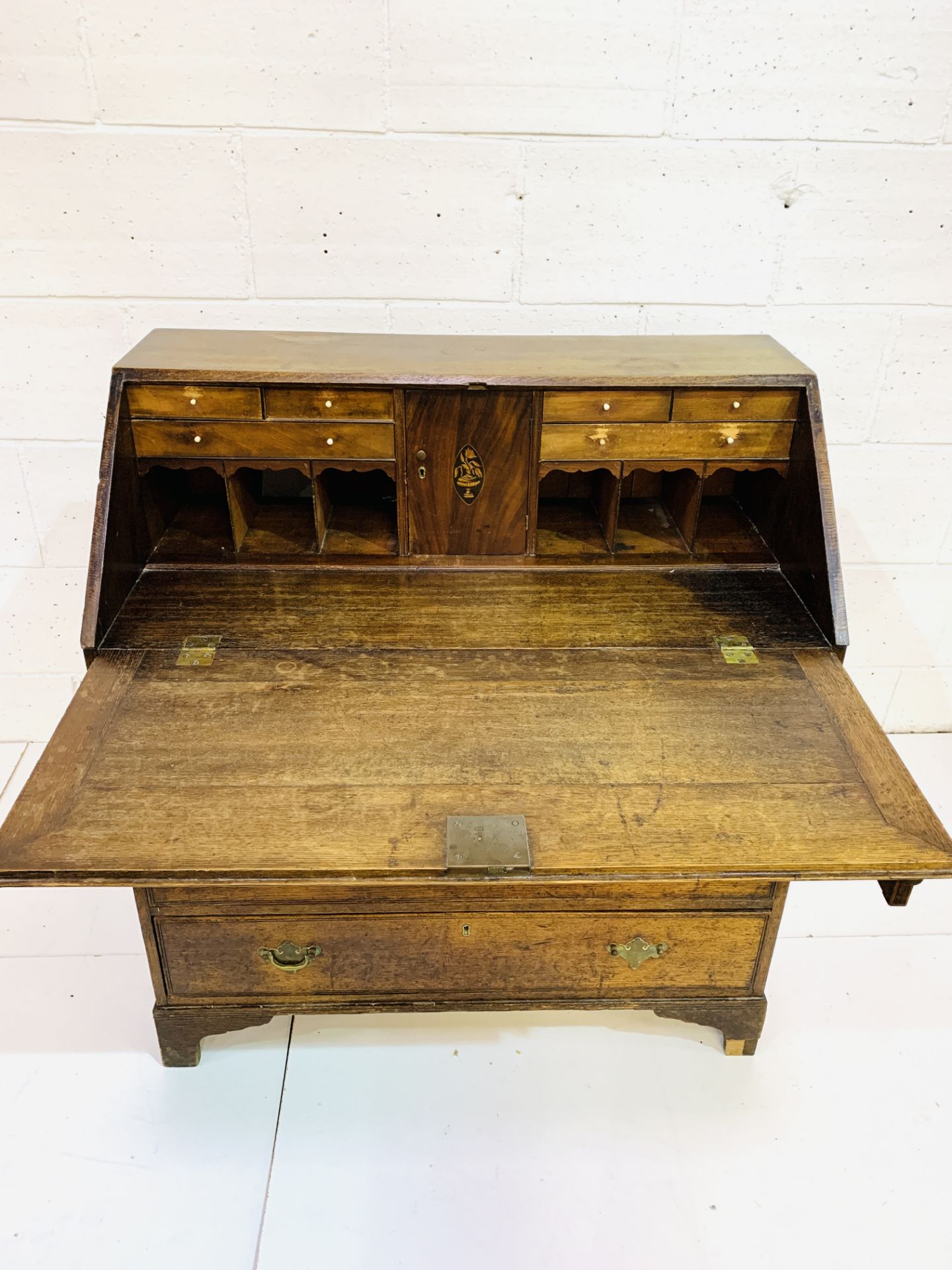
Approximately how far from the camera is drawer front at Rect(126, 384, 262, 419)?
1.71 meters

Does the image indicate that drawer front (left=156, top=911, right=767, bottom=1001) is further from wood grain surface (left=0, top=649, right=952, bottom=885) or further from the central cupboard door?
Result: the central cupboard door

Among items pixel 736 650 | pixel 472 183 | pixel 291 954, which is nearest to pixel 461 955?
pixel 291 954

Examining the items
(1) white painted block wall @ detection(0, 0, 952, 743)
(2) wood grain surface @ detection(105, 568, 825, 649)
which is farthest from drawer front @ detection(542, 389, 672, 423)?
(1) white painted block wall @ detection(0, 0, 952, 743)

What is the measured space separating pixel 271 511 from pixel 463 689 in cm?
69

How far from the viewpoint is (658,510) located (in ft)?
6.61

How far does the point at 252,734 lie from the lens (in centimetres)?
145

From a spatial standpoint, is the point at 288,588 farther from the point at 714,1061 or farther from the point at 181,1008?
the point at 714,1061

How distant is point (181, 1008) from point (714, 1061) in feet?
3.16

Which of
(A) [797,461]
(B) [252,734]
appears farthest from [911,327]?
(B) [252,734]

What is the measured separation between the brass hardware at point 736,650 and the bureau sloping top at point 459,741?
0.02 m

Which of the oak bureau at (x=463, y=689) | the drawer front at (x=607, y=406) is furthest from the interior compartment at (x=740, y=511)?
the drawer front at (x=607, y=406)

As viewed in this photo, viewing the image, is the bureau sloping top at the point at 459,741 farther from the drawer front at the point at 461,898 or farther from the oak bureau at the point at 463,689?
the drawer front at the point at 461,898

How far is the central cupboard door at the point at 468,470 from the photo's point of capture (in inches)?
68.4

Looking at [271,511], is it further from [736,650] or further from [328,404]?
[736,650]
